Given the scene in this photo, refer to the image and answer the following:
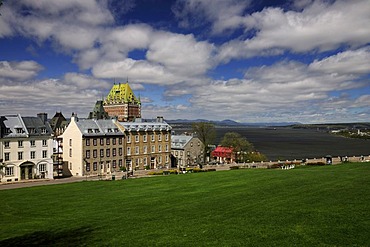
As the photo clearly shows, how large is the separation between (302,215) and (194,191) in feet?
41.2

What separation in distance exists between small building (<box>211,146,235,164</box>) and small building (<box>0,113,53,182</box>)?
150 ft

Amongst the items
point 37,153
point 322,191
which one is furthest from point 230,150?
point 322,191

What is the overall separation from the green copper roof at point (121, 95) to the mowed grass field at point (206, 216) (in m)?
105

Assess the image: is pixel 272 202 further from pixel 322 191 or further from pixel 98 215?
pixel 98 215

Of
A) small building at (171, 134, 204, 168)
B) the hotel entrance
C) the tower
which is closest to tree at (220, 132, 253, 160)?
small building at (171, 134, 204, 168)

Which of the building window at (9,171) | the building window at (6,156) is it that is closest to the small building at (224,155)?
the building window at (9,171)

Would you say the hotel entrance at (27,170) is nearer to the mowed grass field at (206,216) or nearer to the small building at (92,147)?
the small building at (92,147)

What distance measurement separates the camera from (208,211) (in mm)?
19891

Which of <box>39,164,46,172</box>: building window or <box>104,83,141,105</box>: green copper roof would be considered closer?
<box>39,164,46,172</box>: building window

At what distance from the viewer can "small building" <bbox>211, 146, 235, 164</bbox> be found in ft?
272

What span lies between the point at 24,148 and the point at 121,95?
8602cm

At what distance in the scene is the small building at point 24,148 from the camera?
1887 inches

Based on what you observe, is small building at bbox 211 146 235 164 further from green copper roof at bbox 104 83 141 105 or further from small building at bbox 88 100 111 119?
green copper roof at bbox 104 83 141 105

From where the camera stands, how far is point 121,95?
134375mm
